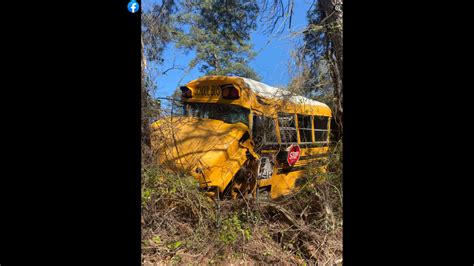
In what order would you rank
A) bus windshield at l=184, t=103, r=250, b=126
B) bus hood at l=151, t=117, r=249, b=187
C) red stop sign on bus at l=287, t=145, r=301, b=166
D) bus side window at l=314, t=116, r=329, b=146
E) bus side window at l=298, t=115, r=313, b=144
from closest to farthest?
bus hood at l=151, t=117, r=249, b=187 < bus windshield at l=184, t=103, r=250, b=126 < red stop sign on bus at l=287, t=145, r=301, b=166 < bus side window at l=298, t=115, r=313, b=144 < bus side window at l=314, t=116, r=329, b=146

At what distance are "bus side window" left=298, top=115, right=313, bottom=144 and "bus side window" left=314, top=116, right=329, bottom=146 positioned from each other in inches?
10.9

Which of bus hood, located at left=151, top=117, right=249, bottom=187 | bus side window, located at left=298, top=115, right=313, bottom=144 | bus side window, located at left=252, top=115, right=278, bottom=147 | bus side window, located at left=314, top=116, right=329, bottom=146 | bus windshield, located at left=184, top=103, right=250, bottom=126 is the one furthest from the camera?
bus side window, located at left=314, top=116, right=329, bottom=146

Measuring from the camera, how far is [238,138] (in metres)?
4.49

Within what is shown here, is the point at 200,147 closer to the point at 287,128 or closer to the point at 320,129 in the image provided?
the point at 287,128

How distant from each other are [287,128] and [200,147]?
1740 mm

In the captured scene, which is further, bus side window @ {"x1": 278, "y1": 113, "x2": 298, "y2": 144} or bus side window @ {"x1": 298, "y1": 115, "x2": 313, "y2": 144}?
bus side window @ {"x1": 298, "y1": 115, "x2": 313, "y2": 144}

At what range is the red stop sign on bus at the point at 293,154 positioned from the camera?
494cm

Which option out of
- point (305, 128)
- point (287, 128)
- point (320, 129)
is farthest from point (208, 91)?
point (320, 129)

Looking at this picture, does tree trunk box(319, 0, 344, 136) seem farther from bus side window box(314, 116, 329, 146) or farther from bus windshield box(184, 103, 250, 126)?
bus side window box(314, 116, 329, 146)

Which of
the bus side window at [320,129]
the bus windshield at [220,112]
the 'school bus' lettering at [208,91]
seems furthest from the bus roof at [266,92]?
the bus side window at [320,129]

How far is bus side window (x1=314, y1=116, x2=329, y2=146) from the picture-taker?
19.9 feet

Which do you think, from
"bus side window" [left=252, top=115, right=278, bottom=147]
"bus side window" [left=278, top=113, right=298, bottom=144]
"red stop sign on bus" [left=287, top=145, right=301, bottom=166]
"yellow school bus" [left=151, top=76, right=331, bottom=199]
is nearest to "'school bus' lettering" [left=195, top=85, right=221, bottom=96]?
"yellow school bus" [left=151, top=76, right=331, bottom=199]

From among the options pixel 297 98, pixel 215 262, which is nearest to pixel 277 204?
pixel 215 262
